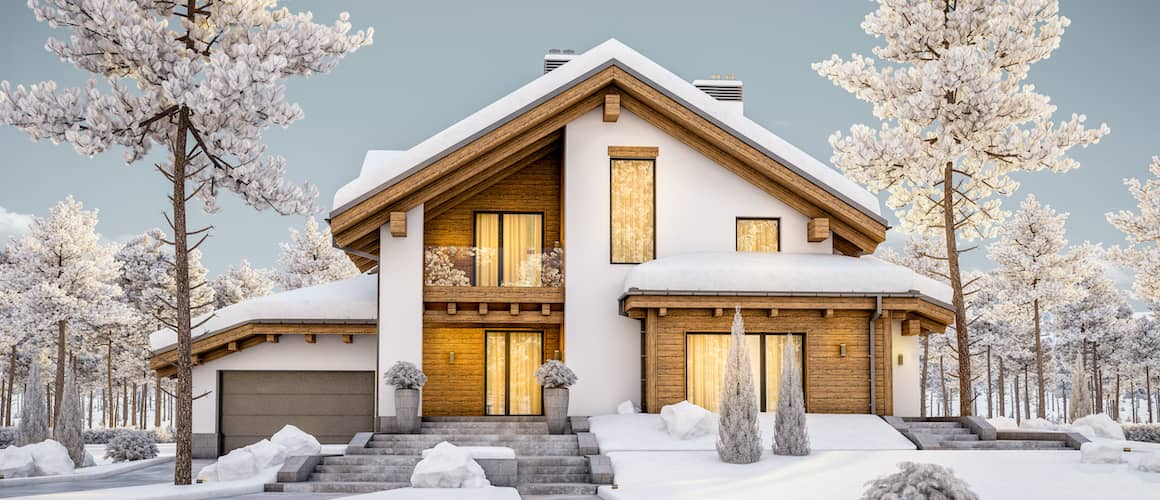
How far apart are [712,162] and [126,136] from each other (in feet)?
36.5

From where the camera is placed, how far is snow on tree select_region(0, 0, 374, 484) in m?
13.9

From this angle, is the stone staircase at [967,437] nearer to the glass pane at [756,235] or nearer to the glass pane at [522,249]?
the glass pane at [756,235]

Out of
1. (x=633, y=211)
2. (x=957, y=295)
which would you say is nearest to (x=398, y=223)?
(x=633, y=211)

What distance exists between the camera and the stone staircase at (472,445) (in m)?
Result: 15.1

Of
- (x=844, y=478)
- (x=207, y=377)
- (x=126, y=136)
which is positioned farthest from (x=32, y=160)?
(x=844, y=478)

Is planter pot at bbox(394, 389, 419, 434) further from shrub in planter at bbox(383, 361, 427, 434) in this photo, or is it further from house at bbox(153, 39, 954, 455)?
house at bbox(153, 39, 954, 455)

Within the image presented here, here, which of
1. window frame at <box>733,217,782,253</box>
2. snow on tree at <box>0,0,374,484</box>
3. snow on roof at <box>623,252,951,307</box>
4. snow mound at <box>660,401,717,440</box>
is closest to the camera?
snow on tree at <box>0,0,374,484</box>

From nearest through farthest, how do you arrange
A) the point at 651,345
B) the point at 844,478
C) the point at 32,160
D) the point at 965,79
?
the point at 844,478 → the point at 651,345 → the point at 965,79 → the point at 32,160

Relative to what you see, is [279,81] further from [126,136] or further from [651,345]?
[651,345]

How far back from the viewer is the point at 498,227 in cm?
2150

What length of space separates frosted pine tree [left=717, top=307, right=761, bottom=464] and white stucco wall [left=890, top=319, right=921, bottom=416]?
6251mm

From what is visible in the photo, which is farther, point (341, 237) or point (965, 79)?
point (965, 79)

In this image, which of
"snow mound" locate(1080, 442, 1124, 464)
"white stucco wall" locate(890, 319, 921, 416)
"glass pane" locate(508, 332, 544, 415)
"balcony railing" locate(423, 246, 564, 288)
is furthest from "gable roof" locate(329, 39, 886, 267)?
"snow mound" locate(1080, 442, 1124, 464)

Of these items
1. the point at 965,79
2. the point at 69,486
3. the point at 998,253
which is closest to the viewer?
the point at 69,486
